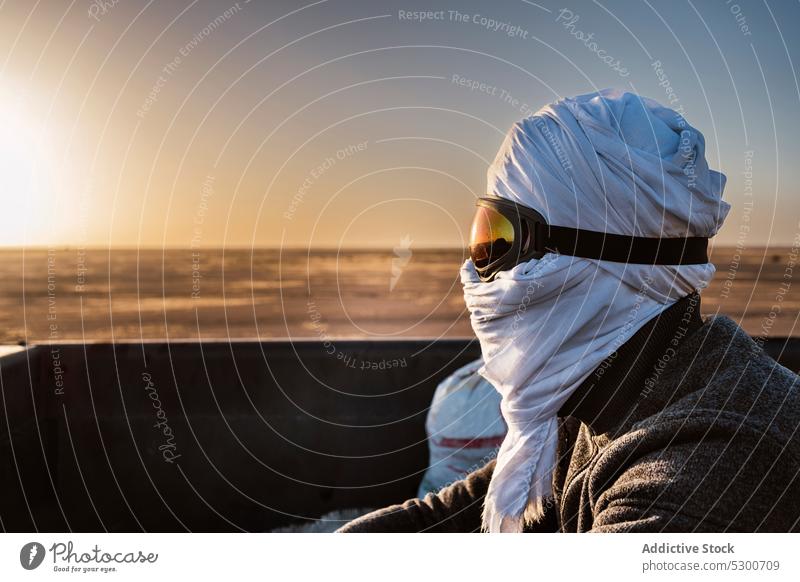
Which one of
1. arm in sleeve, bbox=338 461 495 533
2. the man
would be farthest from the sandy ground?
the man

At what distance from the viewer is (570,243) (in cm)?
164

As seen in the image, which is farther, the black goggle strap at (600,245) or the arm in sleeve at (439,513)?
the arm in sleeve at (439,513)

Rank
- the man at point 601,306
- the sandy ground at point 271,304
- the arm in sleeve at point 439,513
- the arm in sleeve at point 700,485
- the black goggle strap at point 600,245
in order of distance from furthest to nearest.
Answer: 1. the sandy ground at point 271,304
2. the arm in sleeve at point 439,513
3. the black goggle strap at point 600,245
4. the man at point 601,306
5. the arm in sleeve at point 700,485

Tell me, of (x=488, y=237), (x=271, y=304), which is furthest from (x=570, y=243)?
(x=271, y=304)

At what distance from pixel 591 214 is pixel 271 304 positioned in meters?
11.6

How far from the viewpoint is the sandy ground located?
Answer: 32.2 feet

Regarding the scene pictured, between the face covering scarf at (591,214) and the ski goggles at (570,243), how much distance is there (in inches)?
0.5
